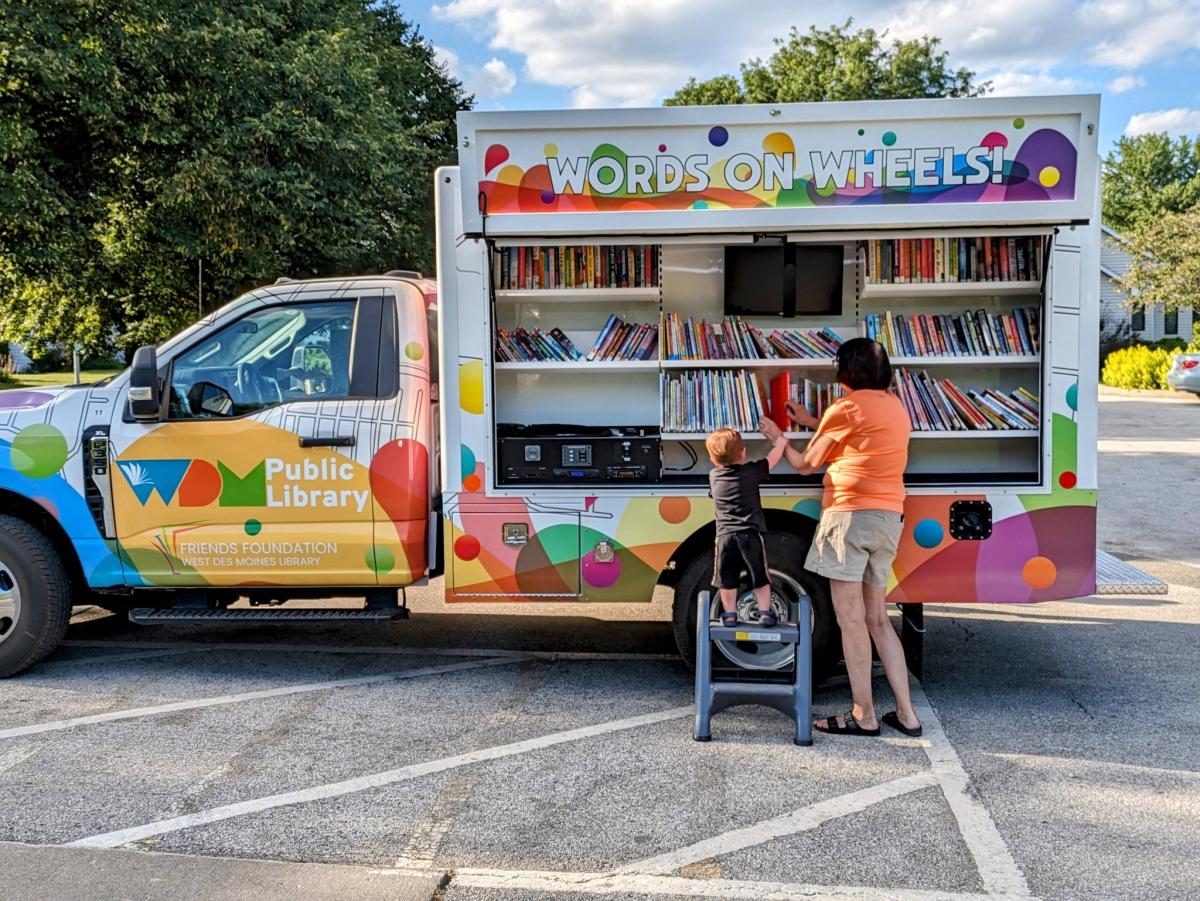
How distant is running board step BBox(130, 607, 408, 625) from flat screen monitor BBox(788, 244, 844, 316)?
9.28ft

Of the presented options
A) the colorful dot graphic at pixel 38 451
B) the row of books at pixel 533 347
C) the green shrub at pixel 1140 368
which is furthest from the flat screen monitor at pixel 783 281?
the green shrub at pixel 1140 368

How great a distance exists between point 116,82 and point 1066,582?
9.72 m

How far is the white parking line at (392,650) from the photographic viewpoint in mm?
6266

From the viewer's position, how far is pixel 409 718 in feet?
16.9

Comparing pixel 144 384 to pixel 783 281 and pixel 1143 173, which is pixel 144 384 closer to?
pixel 783 281

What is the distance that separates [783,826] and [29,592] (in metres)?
4.12

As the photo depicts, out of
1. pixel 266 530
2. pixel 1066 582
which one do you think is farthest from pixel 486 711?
pixel 1066 582

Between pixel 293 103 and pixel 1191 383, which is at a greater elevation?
pixel 293 103

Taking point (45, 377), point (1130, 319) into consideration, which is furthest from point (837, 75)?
point (45, 377)

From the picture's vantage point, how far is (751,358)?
5621 millimetres

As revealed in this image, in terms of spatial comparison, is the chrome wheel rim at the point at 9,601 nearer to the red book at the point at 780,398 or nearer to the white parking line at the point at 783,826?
the white parking line at the point at 783,826

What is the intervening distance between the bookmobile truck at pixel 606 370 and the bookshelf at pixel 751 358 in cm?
2

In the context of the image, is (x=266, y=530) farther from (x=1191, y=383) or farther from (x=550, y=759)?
(x=1191, y=383)

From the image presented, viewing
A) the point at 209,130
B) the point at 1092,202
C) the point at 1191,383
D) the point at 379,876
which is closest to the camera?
the point at 379,876
